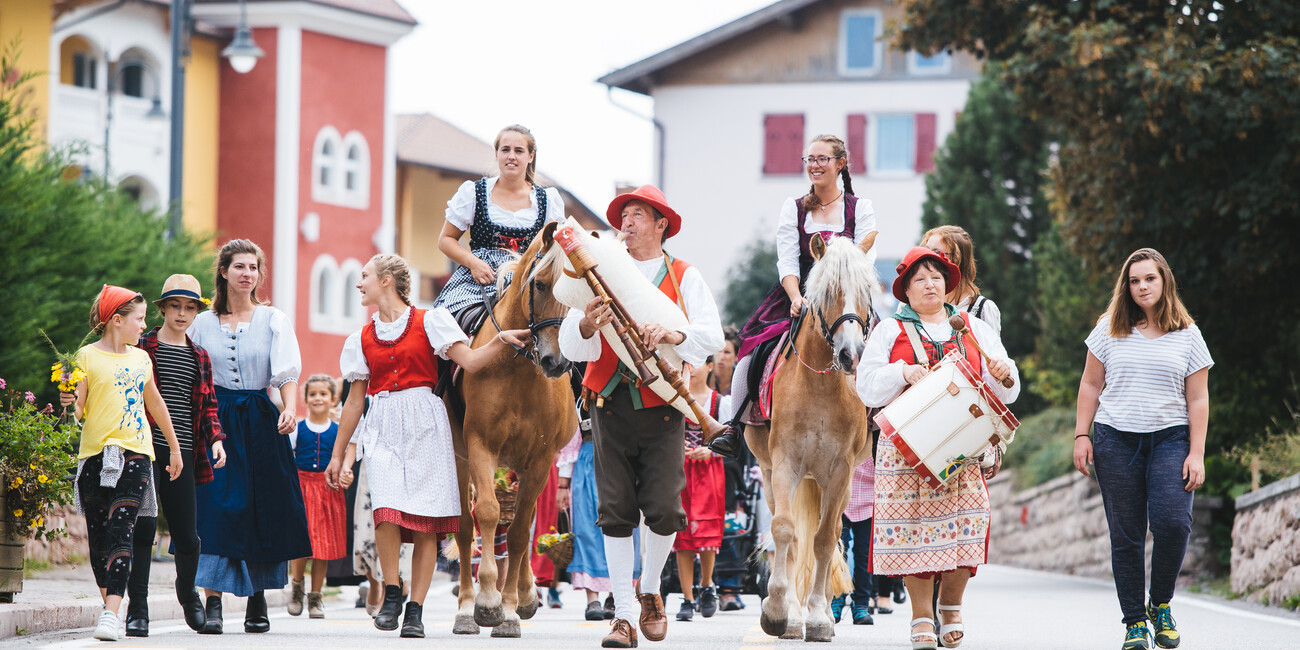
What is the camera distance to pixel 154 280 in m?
20.6

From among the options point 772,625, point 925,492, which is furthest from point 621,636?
point 925,492

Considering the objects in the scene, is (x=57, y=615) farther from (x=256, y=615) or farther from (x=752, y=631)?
(x=752, y=631)

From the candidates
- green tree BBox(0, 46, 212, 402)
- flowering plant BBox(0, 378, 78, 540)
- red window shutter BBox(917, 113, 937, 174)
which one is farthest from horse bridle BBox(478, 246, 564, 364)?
red window shutter BBox(917, 113, 937, 174)

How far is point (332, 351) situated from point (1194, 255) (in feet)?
99.7

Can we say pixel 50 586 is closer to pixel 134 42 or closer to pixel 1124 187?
pixel 1124 187

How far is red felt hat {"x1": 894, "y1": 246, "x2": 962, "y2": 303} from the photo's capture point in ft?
28.9

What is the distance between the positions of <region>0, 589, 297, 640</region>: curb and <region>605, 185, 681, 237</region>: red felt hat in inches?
157

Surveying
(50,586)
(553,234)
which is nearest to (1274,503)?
(553,234)

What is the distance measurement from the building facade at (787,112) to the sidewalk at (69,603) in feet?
111

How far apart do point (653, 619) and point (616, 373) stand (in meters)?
1.28

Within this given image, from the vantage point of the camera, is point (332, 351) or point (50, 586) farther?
point (332, 351)

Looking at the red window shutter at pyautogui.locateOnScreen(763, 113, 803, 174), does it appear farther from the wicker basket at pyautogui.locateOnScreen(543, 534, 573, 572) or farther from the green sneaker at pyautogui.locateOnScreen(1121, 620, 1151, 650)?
the green sneaker at pyautogui.locateOnScreen(1121, 620, 1151, 650)

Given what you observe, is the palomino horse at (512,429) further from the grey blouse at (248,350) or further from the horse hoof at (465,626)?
the grey blouse at (248,350)

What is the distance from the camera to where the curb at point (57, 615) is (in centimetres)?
953
